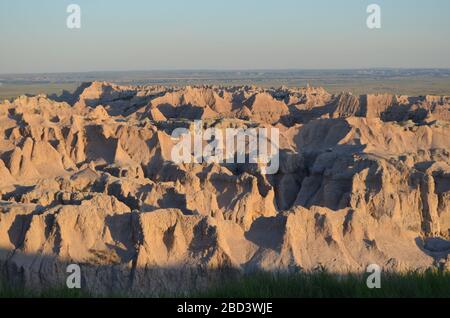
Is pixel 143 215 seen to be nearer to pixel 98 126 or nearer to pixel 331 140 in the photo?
pixel 98 126

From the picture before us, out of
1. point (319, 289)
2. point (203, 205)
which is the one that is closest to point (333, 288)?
point (319, 289)

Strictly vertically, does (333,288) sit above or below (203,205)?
above

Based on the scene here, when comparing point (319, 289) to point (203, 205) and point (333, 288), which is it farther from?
point (203, 205)

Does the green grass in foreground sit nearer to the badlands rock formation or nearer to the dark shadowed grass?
the dark shadowed grass

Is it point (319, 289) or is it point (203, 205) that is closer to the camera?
point (319, 289)

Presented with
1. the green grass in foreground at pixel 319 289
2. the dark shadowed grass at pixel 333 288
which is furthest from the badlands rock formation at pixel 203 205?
the dark shadowed grass at pixel 333 288

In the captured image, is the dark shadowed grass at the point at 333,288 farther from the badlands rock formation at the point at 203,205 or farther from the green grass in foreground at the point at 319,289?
the badlands rock formation at the point at 203,205
